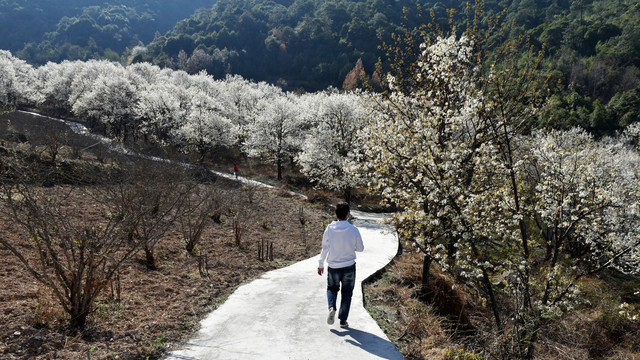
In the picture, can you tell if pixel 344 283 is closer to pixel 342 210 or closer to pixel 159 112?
pixel 342 210

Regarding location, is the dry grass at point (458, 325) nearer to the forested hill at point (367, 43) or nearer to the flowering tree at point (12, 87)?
the forested hill at point (367, 43)

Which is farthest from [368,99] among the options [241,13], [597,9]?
[241,13]

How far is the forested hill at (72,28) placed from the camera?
4857 inches

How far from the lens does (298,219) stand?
58.7 ft

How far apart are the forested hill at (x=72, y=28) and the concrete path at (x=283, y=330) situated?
146 meters

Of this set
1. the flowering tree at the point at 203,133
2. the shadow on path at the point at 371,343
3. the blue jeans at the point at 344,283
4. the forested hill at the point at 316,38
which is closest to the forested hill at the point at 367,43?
the forested hill at the point at 316,38

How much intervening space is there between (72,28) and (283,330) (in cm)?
17511

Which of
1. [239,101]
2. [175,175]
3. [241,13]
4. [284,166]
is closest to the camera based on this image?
[175,175]

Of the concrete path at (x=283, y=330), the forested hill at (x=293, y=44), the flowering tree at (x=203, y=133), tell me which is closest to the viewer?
the concrete path at (x=283, y=330)

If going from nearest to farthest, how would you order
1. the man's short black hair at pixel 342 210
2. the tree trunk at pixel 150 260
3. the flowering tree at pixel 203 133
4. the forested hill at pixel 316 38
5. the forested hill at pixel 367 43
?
1. the man's short black hair at pixel 342 210
2. the tree trunk at pixel 150 260
3. the flowering tree at pixel 203 133
4. the forested hill at pixel 367 43
5. the forested hill at pixel 316 38

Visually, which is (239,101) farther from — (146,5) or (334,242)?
(146,5)

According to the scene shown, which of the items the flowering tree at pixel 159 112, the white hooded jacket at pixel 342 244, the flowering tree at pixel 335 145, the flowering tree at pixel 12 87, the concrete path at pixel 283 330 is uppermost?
the flowering tree at pixel 12 87

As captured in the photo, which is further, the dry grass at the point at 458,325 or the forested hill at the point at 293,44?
the forested hill at the point at 293,44

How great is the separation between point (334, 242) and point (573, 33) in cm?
8315
